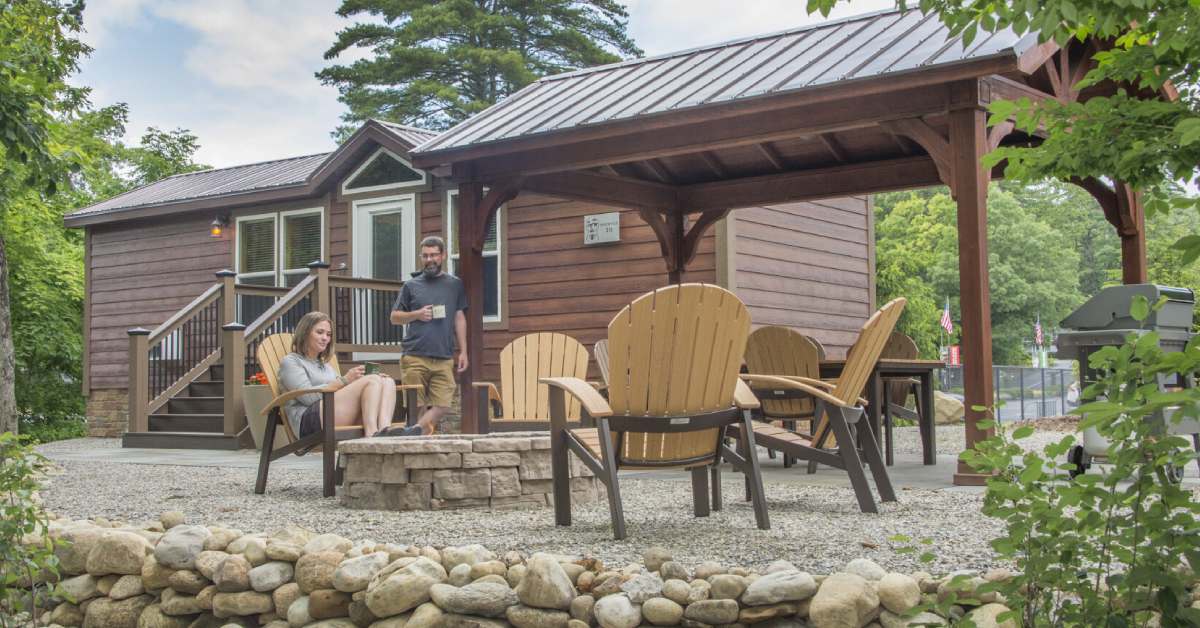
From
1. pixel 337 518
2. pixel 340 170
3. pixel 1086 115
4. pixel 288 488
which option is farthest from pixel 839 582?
pixel 340 170

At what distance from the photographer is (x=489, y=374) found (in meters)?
12.7

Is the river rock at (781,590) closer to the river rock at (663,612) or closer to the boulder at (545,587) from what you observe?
the river rock at (663,612)

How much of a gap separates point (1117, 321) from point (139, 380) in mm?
9615

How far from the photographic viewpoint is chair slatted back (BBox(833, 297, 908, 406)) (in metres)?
5.00

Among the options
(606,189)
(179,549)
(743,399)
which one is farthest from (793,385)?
(606,189)

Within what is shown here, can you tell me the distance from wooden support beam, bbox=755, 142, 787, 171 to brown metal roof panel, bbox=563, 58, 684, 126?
0.95 meters

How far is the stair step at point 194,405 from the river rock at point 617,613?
9494 millimetres

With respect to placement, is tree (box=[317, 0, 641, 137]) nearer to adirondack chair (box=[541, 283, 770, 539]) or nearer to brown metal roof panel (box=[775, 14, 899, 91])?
brown metal roof panel (box=[775, 14, 899, 91])

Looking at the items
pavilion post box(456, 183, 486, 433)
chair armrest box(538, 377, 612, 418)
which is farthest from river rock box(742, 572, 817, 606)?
pavilion post box(456, 183, 486, 433)

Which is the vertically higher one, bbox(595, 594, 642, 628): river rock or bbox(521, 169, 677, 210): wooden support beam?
bbox(521, 169, 677, 210): wooden support beam

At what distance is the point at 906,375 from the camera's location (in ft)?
24.9

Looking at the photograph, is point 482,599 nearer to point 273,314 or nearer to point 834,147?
point 834,147

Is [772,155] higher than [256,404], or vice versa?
[772,155]

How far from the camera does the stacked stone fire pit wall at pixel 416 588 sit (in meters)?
3.18
